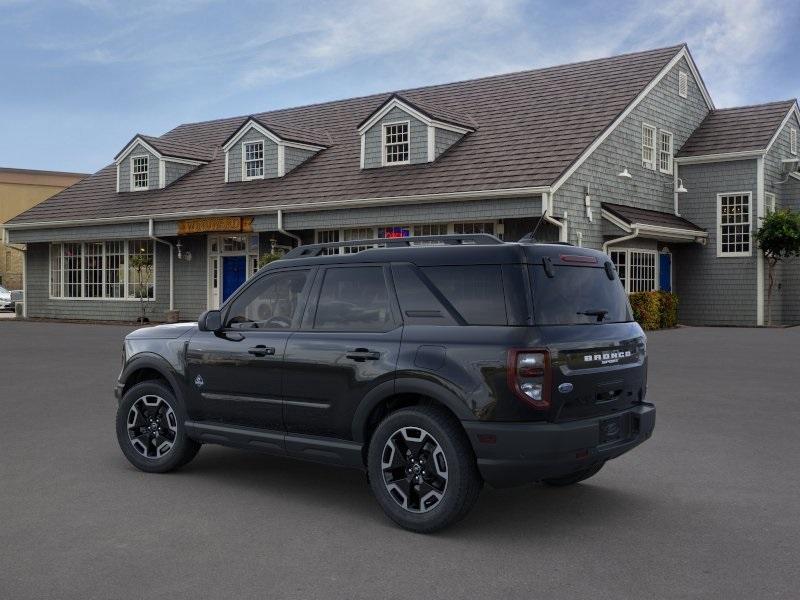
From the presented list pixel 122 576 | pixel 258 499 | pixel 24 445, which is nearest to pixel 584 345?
pixel 258 499

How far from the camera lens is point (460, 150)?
25016mm

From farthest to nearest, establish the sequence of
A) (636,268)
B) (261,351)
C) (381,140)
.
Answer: (381,140) < (636,268) < (261,351)

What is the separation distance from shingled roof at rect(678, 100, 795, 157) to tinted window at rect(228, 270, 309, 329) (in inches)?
911

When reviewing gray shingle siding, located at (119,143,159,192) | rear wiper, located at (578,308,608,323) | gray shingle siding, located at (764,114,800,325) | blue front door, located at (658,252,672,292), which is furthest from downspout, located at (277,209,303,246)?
rear wiper, located at (578,308,608,323)

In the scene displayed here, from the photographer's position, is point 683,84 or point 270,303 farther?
point 683,84

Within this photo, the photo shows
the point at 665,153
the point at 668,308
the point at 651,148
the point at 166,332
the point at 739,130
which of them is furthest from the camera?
the point at 739,130

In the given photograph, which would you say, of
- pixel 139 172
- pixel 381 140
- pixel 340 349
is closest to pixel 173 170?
pixel 139 172

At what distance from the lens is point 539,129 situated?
24156mm

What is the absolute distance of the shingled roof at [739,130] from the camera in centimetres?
2698

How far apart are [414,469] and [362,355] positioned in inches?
32.1

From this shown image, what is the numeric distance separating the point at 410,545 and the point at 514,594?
96 centimetres

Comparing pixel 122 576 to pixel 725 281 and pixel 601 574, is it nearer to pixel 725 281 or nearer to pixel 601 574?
pixel 601 574

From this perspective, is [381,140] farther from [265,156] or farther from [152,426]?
[152,426]

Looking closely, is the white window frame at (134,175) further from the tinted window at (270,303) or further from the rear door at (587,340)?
the rear door at (587,340)
